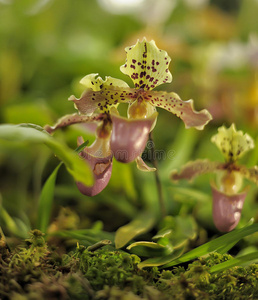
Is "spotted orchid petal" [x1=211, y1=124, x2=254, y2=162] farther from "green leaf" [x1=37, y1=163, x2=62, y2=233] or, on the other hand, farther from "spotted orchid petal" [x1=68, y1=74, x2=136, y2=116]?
"green leaf" [x1=37, y1=163, x2=62, y2=233]

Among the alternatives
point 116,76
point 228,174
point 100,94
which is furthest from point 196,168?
point 116,76

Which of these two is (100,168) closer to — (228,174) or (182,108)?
(182,108)

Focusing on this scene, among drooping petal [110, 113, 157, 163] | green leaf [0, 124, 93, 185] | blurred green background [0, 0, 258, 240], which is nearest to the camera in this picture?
green leaf [0, 124, 93, 185]

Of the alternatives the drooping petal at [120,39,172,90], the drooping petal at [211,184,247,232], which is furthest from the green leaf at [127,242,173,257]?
the drooping petal at [120,39,172,90]

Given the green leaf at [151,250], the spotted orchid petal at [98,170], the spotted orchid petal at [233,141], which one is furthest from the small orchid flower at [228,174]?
the spotted orchid petal at [98,170]

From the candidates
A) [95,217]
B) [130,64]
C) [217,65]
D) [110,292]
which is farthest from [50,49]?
[110,292]
